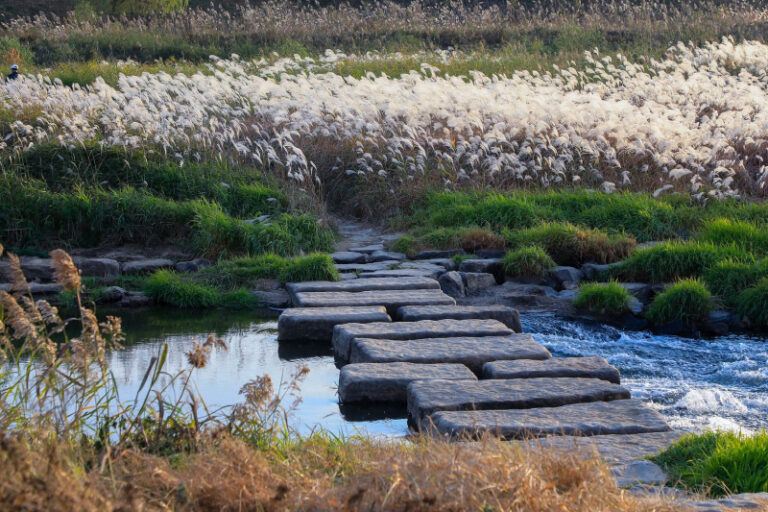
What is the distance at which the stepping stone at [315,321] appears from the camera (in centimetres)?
535

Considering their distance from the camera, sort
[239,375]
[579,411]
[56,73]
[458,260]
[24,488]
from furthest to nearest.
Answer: [56,73] → [458,260] → [239,375] → [579,411] → [24,488]

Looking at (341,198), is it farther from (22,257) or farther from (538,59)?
(538,59)

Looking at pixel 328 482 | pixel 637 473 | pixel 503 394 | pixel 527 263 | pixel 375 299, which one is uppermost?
pixel 328 482

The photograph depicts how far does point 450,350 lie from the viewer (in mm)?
4641

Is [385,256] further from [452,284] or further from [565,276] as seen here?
[565,276]

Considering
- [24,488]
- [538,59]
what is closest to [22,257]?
[24,488]

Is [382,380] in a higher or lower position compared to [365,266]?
higher

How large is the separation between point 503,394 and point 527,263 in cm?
294

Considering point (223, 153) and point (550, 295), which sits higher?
point (223, 153)

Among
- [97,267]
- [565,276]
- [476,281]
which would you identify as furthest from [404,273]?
[97,267]

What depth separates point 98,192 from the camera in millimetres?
7773

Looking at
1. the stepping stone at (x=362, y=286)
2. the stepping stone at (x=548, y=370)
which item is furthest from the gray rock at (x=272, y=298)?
the stepping stone at (x=548, y=370)

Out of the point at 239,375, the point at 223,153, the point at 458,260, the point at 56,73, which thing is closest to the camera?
the point at 239,375

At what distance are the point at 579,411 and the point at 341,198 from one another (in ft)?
18.1
